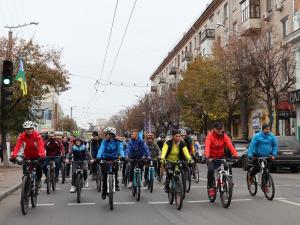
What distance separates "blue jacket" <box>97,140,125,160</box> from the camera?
11.5 m

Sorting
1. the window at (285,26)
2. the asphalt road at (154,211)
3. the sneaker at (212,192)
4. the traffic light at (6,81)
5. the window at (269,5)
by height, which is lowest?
the asphalt road at (154,211)

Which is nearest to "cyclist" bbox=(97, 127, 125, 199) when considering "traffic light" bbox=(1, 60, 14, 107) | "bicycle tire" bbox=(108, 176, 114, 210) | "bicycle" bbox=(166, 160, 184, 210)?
"bicycle tire" bbox=(108, 176, 114, 210)

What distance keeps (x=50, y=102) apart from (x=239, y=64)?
8408cm

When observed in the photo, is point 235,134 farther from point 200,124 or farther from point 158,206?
point 158,206

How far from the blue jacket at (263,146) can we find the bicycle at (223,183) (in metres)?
1.22

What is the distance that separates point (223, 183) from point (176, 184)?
38.5 inches

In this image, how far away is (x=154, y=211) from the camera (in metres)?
10.2

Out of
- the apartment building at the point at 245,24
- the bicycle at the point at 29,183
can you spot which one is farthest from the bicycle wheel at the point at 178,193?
the apartment building at the point at 245,24

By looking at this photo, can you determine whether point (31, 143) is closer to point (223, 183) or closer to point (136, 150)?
point (136, 150)

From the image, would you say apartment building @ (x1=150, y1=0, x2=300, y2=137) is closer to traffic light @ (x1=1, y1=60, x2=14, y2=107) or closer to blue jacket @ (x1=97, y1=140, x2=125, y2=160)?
traffic light @ (x1=1, y1=60, x2=14, y2=107)

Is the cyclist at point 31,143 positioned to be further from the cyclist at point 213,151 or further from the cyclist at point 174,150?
the cyclist at point 213,151

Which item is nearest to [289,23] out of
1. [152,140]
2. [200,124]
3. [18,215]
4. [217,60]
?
[217,60]

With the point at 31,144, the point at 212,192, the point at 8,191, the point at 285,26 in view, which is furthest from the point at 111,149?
the point at 285,26

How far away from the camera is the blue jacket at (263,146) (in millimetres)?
12094
